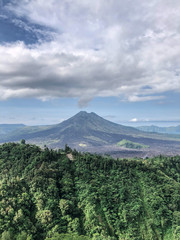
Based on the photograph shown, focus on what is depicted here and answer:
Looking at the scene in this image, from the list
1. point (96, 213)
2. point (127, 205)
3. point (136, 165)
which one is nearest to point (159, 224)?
point (127, 205)

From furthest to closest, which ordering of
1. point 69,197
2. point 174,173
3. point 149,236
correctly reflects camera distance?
point 174,173 → point 69,197 → point 149,236

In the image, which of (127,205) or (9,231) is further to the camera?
(127,205)

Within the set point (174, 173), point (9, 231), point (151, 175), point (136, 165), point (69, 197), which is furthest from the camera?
point (174, 173)

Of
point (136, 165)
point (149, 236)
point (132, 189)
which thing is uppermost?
point (136, 165)

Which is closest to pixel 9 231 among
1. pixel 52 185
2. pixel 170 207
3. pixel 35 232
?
pixel 35 232

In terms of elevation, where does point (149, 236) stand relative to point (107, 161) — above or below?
below

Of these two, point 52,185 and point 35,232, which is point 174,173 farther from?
point 35,232

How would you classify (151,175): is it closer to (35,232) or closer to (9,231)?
(35,232)
